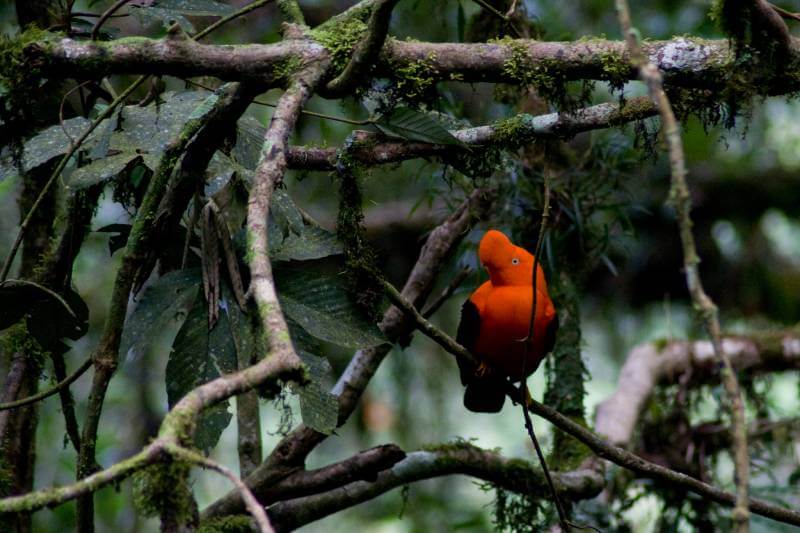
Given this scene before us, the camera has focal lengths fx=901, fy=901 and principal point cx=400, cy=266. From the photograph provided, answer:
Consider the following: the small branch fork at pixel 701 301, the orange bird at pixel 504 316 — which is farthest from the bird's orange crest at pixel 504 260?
the small branch fork at pixel 701 301

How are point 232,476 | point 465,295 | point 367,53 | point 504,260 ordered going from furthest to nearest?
point 465,295 → point 504,260 → point 367,53 → point 232,476

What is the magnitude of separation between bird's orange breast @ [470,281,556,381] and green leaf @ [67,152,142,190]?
1465mm

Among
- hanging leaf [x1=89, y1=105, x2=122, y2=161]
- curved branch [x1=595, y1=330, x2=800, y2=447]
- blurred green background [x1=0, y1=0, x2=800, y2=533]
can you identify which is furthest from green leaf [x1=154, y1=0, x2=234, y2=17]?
curved branch [x1=595, y1=330, x2=800, y2=447]

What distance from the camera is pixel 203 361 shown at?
7.37 feet

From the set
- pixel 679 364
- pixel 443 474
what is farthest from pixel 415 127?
pixel 679 364

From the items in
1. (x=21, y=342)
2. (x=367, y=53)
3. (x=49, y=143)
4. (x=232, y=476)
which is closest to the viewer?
(x=232, y=476)

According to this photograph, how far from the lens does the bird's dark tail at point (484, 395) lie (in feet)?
11.7

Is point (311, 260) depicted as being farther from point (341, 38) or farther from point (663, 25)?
point (663, 25)

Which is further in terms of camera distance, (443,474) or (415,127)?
(443,474)

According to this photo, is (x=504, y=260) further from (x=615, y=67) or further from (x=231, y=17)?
(x=231, y=17)

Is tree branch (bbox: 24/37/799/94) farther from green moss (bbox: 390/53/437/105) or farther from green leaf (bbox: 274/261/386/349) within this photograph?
green leaf (bbox: 274/261/386/349)

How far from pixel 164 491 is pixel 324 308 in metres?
0.92

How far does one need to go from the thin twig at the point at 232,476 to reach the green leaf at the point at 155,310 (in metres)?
0.84

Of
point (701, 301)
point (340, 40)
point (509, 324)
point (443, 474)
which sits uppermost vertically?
point (340, 40)
